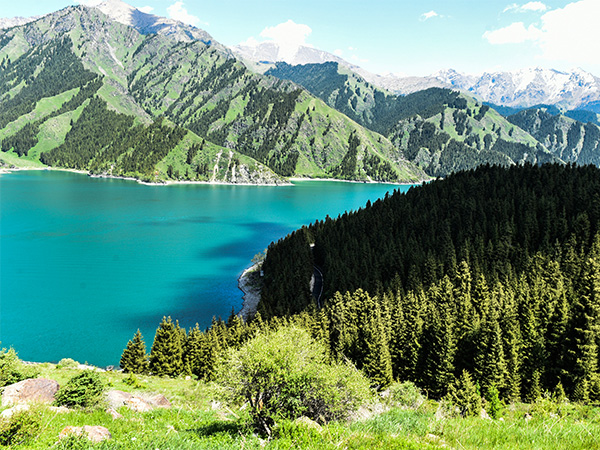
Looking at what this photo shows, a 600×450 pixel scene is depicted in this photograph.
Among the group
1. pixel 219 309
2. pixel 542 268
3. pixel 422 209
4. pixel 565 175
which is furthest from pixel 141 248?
pixel 565 175

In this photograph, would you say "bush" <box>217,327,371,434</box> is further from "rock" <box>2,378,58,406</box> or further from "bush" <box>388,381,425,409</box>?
"bush" <box>388,381,425,409</box>

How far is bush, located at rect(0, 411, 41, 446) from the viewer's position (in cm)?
1420

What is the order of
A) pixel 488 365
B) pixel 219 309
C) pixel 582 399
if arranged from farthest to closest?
pixel 219 309, pixel 488 365, pixel 582 399

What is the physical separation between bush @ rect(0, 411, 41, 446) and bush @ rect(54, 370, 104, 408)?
1557 cm

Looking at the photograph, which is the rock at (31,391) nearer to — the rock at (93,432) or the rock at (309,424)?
the rock at (93,432)

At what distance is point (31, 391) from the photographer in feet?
99.7

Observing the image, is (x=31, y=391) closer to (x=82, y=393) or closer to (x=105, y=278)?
(x=82, y=393)

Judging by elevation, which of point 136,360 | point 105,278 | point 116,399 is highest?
point 116,399

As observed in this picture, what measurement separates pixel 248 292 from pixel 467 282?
64.6m

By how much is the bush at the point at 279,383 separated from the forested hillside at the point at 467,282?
31.1 m

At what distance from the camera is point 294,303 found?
9406 cm

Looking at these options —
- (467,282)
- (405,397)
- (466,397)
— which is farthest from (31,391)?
(467,282)

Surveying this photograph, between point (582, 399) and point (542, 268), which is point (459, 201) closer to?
point (542, 268)

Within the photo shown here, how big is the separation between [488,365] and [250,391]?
40050 mm
